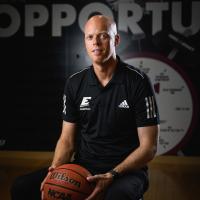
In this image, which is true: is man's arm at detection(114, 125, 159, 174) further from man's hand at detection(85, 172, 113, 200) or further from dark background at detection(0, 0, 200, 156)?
dark background at detection(0, 0, 200, 156)

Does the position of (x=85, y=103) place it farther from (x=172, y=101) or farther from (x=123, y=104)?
(x=172, y=101)

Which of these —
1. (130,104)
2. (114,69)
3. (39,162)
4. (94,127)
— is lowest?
(39,162)

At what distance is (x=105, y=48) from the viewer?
2.29m

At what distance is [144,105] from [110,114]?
212 millimetres

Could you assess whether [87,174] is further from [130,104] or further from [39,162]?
[39,162]

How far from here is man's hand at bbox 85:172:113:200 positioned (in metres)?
1.98

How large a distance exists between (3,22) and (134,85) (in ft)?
8.87

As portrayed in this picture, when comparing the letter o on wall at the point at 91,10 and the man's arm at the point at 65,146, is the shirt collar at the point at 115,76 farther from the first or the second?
the letter o on wall at the point at 91,10

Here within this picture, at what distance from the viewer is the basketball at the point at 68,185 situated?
6.57 ft

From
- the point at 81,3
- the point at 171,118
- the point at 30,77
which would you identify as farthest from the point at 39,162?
the point at 81,3

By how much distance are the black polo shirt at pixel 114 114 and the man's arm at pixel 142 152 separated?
46mm

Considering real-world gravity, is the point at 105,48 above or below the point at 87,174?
above

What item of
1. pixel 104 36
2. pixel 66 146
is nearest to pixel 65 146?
pixel 66 146

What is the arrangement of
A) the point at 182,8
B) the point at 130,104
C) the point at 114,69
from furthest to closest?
the point at 182,8 < the point at 114,69 < the point at 130,104
